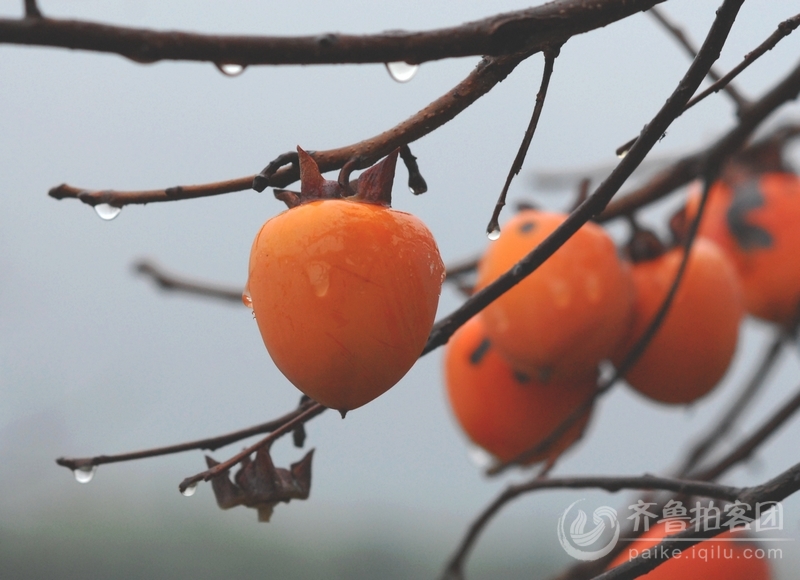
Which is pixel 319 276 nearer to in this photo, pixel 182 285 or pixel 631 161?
pixel 631 161

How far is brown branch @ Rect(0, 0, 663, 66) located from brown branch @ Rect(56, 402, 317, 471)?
270 millimetres

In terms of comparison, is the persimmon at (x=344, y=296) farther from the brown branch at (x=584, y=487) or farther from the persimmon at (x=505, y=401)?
the persimmon at (x=505, y=401)

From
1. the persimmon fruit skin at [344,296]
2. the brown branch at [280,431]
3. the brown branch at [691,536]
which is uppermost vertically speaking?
the persimmon fruit skin at [344,296]

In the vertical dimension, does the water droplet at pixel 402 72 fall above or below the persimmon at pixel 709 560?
above

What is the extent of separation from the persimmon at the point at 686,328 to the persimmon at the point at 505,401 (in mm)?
81

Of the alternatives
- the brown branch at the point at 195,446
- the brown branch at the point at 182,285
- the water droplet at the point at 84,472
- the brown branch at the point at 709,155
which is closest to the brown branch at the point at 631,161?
the brown branch at the point at 195,446

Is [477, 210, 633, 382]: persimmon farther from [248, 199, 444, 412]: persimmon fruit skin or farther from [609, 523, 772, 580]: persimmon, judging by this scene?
[248, 199, 444, 412]: persimmon fruit skin

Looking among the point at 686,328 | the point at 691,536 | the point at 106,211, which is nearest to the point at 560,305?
the point at 686,328

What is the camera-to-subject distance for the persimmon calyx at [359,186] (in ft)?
1.59

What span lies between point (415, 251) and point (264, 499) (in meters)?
0.21

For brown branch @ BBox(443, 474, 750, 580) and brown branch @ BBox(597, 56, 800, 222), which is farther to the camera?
brown branch @ BBox(597, 56, 800, 222)

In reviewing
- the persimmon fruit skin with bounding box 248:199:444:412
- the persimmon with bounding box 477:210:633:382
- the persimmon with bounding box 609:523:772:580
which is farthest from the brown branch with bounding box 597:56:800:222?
the persimmon fruit skin with bounding box 248:199:444:412

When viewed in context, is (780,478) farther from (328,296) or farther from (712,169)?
(712,169)

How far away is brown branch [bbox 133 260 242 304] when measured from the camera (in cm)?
122
